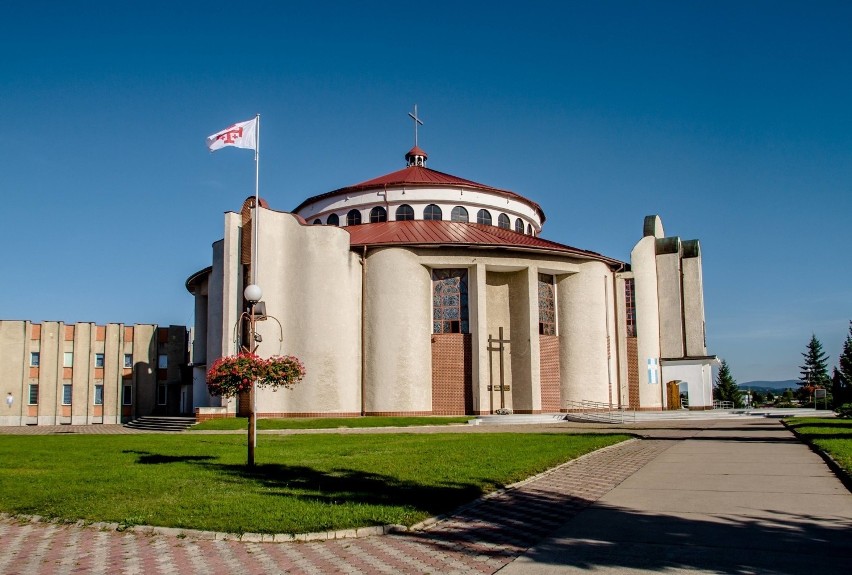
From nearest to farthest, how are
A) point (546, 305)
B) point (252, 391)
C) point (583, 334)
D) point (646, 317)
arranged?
point (252, 391), point (583, 334), point (546, 305), point (646, 317)

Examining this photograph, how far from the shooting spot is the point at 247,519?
888 cm

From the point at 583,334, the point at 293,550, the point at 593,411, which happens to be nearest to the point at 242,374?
the point at 293,550

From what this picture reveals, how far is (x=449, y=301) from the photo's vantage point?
43.4 metres

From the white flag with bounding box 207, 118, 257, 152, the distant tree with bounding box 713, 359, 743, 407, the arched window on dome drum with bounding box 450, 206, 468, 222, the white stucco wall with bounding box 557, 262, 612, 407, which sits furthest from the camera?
the distant tree with bounding box 713, 359, 743, 407

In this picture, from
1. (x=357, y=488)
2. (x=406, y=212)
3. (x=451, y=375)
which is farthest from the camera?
(x=406, y=212)

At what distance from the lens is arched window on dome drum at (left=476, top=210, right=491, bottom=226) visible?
163 ft

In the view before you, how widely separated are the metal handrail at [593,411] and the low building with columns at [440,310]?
242mm

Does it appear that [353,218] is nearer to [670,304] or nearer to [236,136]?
[670,304]

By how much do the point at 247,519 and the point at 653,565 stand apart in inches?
182

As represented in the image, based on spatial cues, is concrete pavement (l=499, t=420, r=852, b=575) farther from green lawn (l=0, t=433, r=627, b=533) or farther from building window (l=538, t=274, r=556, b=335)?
building window (l=538, t=274, r=556, b=335)

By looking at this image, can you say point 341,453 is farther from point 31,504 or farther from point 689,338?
point 689,338

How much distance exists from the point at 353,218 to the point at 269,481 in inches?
1478

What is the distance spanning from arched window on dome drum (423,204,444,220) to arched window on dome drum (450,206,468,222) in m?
0.76

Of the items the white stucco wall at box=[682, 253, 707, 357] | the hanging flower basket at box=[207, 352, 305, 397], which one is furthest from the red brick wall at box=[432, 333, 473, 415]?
the hanging flower basket at box=[207, 352, 305, 397]
